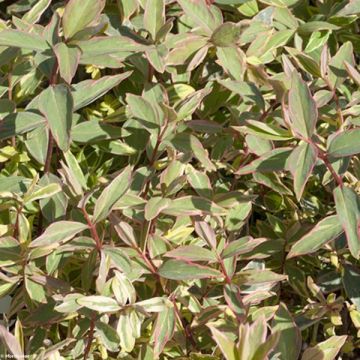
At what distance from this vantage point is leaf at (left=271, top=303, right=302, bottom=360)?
1.14 meters

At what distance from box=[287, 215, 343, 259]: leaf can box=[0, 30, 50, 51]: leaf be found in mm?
494

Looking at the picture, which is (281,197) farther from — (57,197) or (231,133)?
(57,197)

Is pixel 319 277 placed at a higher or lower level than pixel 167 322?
lower

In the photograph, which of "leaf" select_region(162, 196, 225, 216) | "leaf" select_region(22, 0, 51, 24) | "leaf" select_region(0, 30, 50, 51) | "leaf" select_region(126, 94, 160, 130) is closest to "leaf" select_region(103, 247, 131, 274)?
"leaf" select_region(162, 196, 225, 216)

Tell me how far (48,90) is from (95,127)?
0.61ft

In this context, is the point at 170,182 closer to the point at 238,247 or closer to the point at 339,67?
the point at 238,247

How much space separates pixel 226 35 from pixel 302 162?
0.90ft

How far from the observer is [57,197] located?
1.28 meters

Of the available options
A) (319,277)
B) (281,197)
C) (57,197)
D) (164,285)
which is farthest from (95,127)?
(319,277)

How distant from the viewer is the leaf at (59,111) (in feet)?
3.76

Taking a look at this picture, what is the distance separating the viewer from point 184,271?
1.20 m

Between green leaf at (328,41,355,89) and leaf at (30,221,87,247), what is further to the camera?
green leaf at (328,41,355,89)

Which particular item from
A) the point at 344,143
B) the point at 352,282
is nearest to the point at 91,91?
the point at 344,143

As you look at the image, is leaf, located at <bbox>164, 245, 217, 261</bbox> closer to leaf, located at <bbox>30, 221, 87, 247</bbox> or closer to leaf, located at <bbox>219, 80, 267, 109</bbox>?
leaf, located at <bbox>30, 221, 87, 247</bbox>
